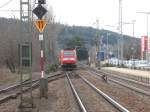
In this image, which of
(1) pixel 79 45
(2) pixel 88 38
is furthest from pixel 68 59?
(2) pixel 88 38

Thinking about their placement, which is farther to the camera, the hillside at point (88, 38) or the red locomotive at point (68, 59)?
the hillside at point (88, 38)

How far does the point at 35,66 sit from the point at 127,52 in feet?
305

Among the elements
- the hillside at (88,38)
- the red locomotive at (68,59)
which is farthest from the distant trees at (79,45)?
the red locomotive at (68,59)

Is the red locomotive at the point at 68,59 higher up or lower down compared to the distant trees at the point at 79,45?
lower down

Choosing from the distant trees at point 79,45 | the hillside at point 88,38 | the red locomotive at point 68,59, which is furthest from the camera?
the hillside at point 88,38

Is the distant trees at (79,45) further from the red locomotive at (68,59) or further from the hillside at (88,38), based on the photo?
the red locomotive at (68,59)

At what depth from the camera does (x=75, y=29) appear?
7298 inches

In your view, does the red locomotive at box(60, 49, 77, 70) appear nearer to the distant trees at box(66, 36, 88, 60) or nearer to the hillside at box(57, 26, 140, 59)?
the distant trees at box(66, 36, 88, 60)

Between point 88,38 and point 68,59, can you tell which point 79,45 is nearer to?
point 88,38

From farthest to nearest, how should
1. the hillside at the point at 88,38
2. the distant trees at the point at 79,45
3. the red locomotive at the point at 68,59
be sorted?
the hillside at the point at 88,38 < the distant trees at the point at 79,45 < the red locomotive at the point at 68,59

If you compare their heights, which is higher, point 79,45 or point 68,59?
point 79,45

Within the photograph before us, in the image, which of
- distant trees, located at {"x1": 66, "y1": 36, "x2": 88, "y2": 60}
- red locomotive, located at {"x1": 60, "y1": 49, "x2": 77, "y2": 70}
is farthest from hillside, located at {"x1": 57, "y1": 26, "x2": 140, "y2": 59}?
red locomotive, located at {"x1": 60, "y1": 49, "x2": 77, "y2": 70}

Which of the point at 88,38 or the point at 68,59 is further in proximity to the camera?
the point at 88,38

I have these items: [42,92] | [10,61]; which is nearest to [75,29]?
[10,61]
